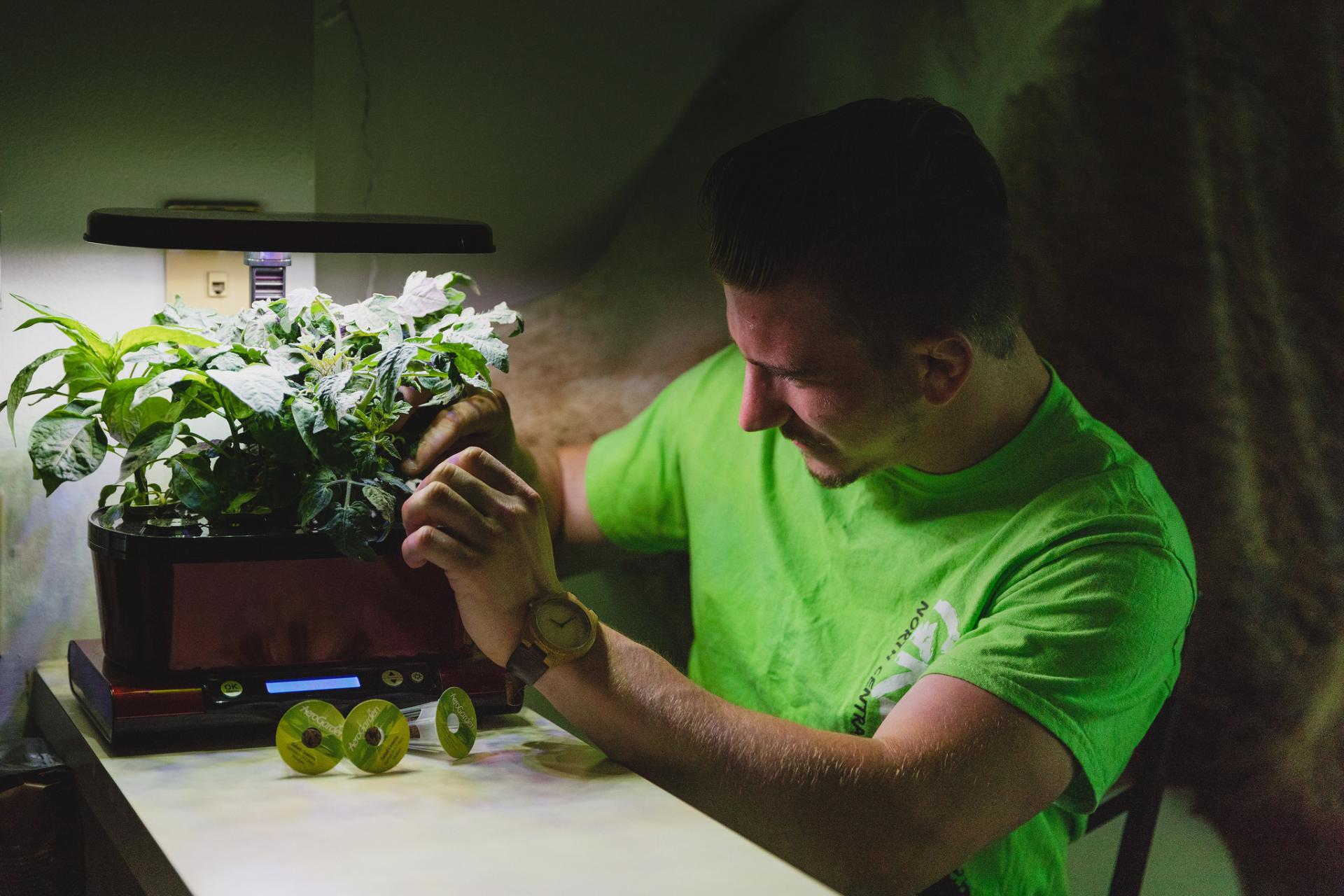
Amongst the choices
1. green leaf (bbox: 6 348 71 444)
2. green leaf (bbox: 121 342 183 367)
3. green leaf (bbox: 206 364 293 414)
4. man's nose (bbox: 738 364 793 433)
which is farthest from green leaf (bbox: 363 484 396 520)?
man's nose (bbox: 738 364 793 433)

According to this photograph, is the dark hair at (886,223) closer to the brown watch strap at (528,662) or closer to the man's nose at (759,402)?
the man's nose at (759,402)

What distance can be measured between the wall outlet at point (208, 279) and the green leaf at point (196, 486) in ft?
1.12

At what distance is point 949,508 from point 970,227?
0.34 meters

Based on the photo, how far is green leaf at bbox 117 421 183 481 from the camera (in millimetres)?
1199

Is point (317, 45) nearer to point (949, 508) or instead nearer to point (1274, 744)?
point (949, 508)

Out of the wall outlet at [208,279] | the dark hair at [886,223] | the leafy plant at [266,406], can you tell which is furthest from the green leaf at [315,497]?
the dark hair at [886,223]

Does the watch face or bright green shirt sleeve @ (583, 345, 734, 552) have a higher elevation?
bright green shirt sleeve @ (583, 345, 734, 552)

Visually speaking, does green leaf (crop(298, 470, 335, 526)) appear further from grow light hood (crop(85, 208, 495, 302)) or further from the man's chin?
the man's chin

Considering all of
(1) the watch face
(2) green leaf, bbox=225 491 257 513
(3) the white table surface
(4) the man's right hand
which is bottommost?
(3) the white table surface

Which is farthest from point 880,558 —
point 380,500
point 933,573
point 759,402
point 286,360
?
point 286,360

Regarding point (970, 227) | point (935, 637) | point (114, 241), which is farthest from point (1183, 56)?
point (114, 241)

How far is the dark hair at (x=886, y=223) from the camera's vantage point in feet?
4.58

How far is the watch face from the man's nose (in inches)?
13.9

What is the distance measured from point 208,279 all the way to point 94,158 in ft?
0.62
